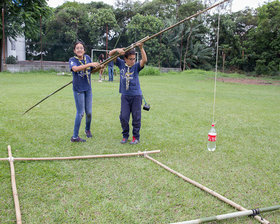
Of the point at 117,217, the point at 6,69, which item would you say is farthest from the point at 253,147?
the point at 6,69

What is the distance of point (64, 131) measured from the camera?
594cm

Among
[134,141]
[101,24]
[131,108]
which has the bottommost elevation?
[134,141]

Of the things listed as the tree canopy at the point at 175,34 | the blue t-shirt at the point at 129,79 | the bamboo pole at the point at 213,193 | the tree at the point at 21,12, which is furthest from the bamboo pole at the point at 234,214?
the tree canopy at the point at 175,34

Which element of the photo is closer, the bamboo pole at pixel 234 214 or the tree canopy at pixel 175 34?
the bamboo pole at pixel 234 214

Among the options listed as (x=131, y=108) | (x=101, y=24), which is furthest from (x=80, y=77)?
(x=101, y=24)

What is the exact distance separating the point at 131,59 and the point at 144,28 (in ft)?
93.2

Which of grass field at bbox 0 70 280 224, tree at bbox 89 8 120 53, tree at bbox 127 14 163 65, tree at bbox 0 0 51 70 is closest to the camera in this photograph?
grass field at bbox 0 70 280 224

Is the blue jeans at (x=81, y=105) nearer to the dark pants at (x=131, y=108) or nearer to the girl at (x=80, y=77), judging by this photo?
the girl at (x=80, y=77)

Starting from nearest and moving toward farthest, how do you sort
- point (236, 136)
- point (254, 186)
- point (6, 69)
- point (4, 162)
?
point (254, 186)
point (4, 162)
point (236, 136)
point (6, 69)

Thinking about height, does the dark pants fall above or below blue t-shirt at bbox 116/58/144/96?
below

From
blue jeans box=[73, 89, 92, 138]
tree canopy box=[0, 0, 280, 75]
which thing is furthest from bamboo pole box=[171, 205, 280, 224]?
tree canopy box=[0, 0, 280, 75]

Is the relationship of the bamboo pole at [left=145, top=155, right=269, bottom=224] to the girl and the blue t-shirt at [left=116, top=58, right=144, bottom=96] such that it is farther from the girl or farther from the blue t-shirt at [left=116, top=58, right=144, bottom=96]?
the girl

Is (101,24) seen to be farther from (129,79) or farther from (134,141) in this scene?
(134,141)

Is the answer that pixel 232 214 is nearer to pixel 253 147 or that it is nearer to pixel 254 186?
pixel 254 186
